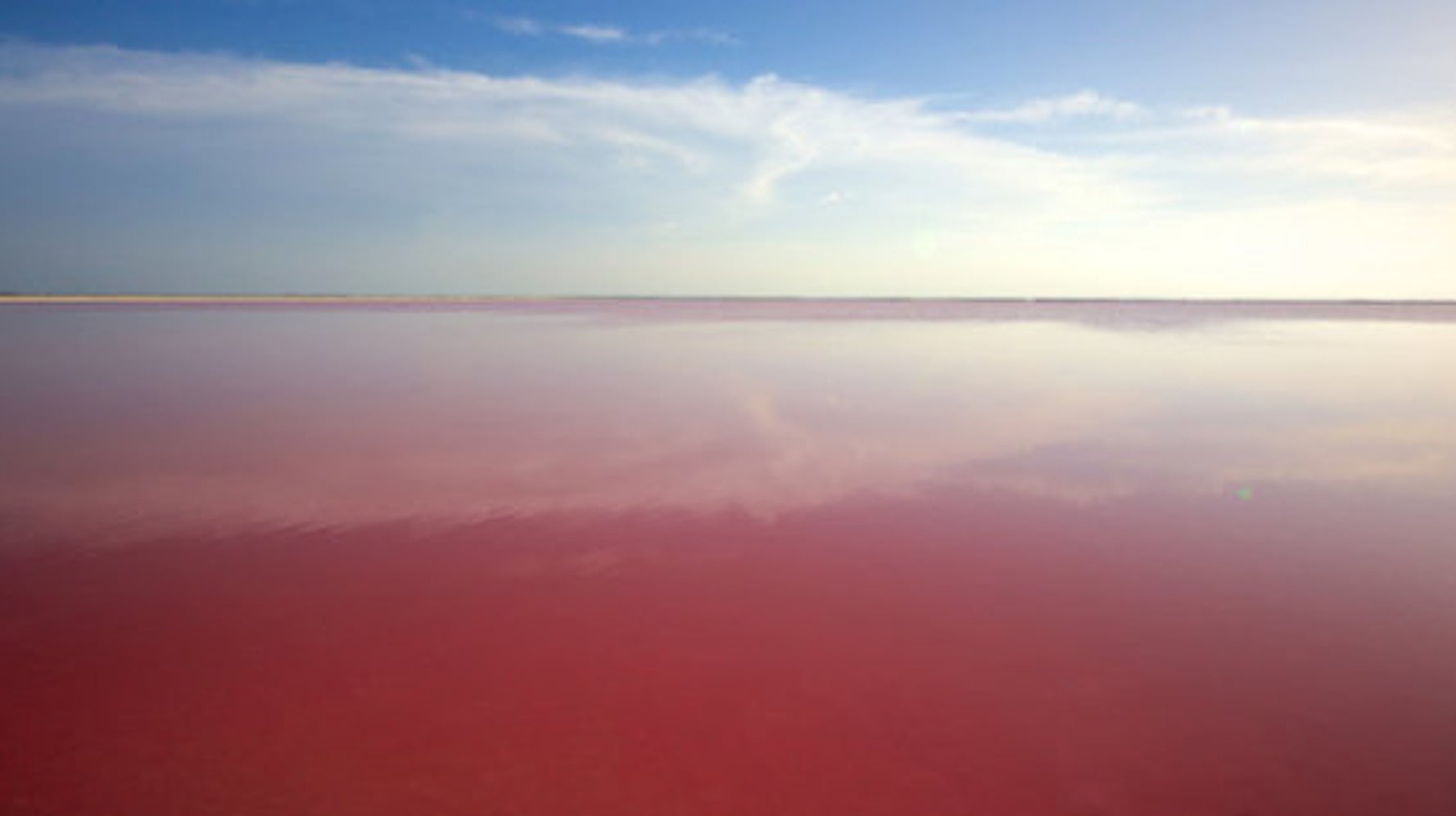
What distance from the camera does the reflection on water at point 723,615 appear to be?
3.52 metres

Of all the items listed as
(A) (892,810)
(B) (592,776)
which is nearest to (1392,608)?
(A) (892,810)

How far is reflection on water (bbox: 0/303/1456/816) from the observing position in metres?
3.52

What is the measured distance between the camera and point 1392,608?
5234 mm

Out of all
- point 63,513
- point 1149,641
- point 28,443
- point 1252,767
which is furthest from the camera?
point 28,443

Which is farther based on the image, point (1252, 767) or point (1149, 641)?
point (1149, 641)

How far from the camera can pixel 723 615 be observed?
17.0 feet

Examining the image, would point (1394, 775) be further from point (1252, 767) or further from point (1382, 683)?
point (1382, 683)

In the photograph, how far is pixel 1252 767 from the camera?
3.59 m

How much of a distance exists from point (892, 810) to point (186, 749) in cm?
342

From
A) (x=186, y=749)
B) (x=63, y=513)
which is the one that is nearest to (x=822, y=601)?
(x=186, y=749)

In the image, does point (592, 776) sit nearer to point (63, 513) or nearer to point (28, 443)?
point (63, 513)

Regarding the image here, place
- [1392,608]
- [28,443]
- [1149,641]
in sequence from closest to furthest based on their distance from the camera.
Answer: [1149,641]
[1392,608]
[28,443]

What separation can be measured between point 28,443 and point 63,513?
4.19 meters

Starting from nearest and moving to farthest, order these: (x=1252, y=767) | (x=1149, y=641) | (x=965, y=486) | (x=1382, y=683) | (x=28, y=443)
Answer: (x=1252, y=767)
(x=1382, y=683)
(x=1149, y=641)
(x=965, y=486)
(x=28, y=443)
